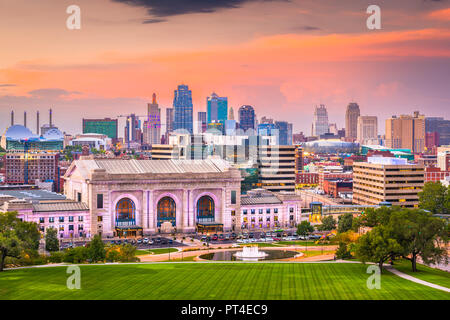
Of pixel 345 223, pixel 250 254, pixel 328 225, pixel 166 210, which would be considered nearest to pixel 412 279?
pixel 250 254

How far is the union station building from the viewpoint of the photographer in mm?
160000

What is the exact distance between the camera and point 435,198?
18650cm

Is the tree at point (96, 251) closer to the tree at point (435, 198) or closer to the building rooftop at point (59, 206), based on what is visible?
the building rooftop at point (59, 206)

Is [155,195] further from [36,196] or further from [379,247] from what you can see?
[379,247]

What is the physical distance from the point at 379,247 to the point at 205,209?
8010cm

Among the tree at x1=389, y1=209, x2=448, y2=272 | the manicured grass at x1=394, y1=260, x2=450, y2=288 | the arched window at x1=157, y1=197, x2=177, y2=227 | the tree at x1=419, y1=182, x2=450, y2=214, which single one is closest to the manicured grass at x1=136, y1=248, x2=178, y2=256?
the arched window at x1=157, y1=197, x2=177, y2=227

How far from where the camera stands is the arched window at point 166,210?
16725 centimetres

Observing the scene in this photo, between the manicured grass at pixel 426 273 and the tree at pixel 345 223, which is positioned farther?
the tree at pixel 345 223

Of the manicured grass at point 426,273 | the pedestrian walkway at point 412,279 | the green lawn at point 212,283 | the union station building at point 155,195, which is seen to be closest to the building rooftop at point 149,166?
the union station building at point 155,195

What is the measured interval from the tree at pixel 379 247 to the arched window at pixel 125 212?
76.2 meters

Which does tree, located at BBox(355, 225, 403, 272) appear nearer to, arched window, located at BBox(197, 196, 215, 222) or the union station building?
the union station building

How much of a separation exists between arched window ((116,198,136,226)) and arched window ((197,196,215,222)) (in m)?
16.8

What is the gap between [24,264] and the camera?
4099 inches
